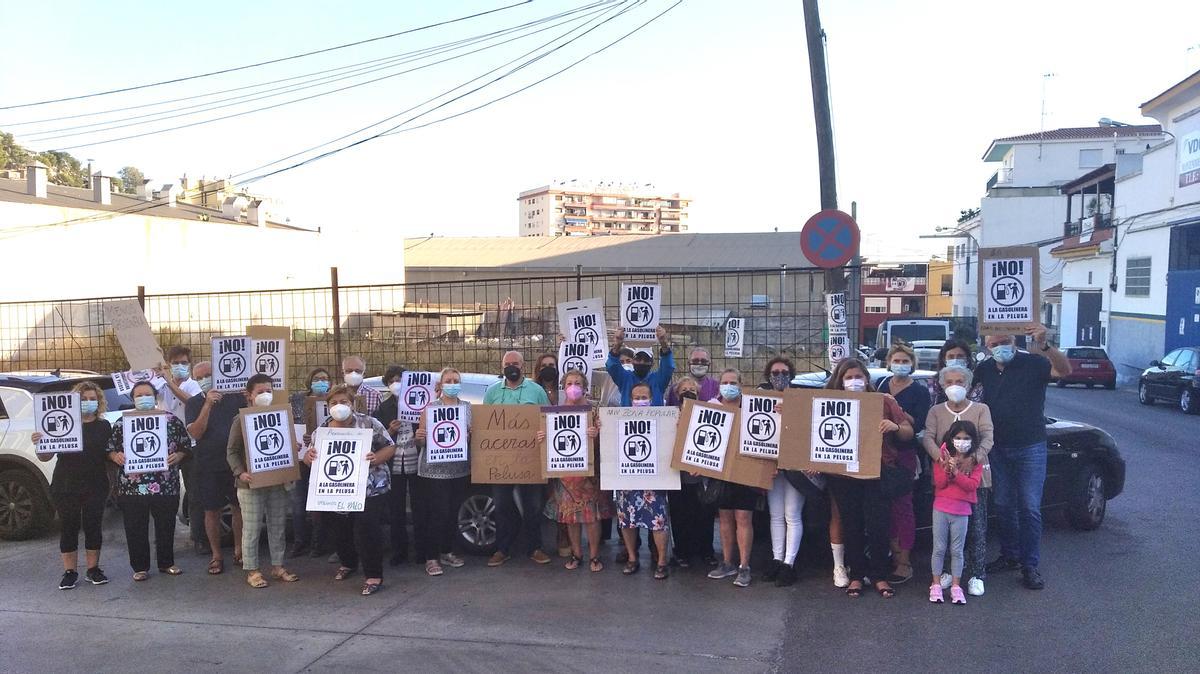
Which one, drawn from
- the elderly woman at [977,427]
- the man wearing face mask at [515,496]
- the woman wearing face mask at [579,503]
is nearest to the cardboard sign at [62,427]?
the man wearing face mask at [515,496]

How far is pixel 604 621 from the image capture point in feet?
20.1

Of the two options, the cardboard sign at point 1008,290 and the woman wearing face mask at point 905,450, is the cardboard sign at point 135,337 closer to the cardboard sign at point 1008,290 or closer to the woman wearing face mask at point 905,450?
the woman wearing face mask at point 905,450

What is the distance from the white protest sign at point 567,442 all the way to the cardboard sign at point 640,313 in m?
1.64

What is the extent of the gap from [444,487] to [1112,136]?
59.9 m

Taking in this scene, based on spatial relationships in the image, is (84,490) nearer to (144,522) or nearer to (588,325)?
(144,522)

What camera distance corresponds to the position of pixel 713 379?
25.9 ft

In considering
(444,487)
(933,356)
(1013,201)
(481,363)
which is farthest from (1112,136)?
(444,487)

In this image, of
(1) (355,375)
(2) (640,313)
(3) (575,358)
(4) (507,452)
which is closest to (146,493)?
(1) (355,375)

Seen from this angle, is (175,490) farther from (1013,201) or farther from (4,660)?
(1013,201)

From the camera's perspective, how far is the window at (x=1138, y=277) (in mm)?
29391

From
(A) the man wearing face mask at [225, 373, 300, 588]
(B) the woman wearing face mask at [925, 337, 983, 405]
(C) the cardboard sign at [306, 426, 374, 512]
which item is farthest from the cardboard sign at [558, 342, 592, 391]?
Answer: (B) the woman wearing face mask at [925, 337, 983, 405]

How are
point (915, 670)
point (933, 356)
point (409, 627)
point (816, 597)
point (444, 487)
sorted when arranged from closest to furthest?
point (915, 670) < point (409, 627) < point (816, 597) < point (444, 487) < point (933, 356)

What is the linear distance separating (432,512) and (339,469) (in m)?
0.92

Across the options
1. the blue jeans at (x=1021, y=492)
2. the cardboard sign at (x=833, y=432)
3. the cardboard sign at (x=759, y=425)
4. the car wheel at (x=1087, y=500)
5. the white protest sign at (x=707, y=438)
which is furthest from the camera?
the car wheel at (x=1087, y=500)
